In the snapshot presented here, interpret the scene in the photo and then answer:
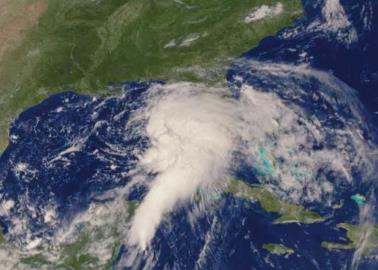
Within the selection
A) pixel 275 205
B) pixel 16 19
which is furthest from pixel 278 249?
pixel 16 19

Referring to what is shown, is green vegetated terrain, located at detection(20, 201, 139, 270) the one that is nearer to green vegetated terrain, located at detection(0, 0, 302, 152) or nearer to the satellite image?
the satellite image

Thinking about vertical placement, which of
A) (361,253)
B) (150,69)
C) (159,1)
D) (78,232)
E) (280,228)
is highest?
(159,1)

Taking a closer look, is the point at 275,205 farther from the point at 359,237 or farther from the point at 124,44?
the point at 124,44

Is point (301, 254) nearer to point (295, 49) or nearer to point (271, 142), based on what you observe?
point (271, 142)

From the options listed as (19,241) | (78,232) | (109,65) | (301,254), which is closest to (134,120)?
(109,65)

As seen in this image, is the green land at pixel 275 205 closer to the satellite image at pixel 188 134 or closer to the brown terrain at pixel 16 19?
the satellite image at pixel 188 134

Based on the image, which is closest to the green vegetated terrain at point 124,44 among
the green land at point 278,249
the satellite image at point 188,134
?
the satellite image at point 188,134
